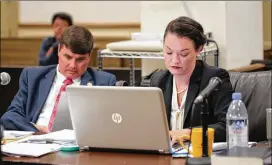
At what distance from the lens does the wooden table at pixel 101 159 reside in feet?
9.12

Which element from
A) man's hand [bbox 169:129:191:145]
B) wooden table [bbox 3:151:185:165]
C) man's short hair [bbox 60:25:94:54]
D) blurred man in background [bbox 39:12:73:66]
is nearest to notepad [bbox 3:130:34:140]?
wooden table [bbox 3:151:185:165]

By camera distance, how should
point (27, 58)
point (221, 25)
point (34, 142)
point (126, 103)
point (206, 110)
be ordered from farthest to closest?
point (27, 58)
point (221, 25)
point (34, 142)
point (126, 103)
point (206, 110)

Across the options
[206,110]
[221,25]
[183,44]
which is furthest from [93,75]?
[221,25]

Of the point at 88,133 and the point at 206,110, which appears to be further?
the point at 88,133

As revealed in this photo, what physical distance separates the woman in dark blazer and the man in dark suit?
0.50m

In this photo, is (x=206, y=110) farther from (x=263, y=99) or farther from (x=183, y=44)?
(x=263, y=99)

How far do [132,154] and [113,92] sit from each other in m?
0.29

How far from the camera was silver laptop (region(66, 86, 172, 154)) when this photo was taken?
9.25 ft

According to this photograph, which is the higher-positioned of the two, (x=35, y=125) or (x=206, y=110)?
(x=206, y=110)

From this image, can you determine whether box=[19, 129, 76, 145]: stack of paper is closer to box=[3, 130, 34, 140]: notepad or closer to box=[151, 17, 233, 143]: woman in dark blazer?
box=[3, 130, 34, 140]: notepad

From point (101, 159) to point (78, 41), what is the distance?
1.00 meters

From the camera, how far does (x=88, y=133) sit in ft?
9.75

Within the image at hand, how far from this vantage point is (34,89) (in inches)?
152

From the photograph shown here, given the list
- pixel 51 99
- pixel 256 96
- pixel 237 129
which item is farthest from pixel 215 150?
pixel 51 99
